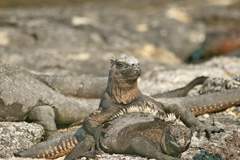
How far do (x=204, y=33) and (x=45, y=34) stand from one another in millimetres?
7816

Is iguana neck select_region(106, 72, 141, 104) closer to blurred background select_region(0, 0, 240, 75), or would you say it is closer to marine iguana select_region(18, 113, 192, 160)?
marine iguana select_region(18, 113, 192, 160)

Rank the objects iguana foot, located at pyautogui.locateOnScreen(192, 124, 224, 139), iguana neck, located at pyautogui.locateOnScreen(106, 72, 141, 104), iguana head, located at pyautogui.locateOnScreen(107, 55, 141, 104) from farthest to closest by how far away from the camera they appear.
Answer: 1. iguana foot, located at pyautogui.locateOnScreen(192, 124, 224, 139)
2. iguana neck, located at pyautogui.locateOnScreen(106, 72, 141, 104)
3. iguana head, located at pyautogui.locateOnScreen(107, 55, 141, 104)

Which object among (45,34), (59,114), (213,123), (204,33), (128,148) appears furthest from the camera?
(204,33)

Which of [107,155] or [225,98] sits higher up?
[225,98]

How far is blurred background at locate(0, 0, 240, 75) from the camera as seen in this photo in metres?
20.8

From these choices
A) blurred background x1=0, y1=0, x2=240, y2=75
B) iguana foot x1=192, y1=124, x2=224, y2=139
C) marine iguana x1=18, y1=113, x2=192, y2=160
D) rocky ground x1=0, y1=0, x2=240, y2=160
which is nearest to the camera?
marine iguana x1=18, y1=113, x2=192, y2=160

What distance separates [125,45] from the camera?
25281 mm

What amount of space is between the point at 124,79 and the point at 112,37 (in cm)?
1700

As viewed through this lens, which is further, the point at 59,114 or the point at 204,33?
A: the point at 204,33

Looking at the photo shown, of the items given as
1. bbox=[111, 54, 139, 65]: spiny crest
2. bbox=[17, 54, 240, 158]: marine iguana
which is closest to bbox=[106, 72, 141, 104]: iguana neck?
bbox=[17, 54, 240, 158]: marine iguana

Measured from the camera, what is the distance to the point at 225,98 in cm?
1153

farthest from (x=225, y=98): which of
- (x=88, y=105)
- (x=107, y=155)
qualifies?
(x=107, y=155)

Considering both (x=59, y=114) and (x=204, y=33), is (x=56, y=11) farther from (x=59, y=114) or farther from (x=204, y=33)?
(x=59, y=114)

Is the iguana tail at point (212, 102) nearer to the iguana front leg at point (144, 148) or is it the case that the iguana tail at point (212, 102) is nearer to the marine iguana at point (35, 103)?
the marine iguana at point (35, 103)
